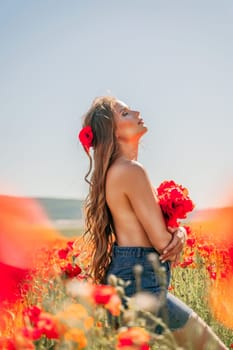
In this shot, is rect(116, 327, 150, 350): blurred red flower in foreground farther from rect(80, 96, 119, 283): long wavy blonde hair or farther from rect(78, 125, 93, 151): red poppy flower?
rect(78, 125, 93, 151): red poppy flower

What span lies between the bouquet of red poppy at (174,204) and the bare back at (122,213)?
0.17 m

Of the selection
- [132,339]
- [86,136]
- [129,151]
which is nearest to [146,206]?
[129,151]

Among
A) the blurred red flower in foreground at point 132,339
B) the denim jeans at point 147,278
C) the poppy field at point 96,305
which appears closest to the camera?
the blurred red flower in foreground at point 132,339

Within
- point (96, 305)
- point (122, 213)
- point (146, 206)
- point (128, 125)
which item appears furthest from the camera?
point (128, 125)

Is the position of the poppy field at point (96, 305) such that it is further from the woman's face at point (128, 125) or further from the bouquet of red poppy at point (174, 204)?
the woman's face at point (128, 125)

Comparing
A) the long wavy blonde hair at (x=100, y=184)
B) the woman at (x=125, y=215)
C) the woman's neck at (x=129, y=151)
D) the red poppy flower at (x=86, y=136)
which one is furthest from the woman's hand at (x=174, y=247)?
the red poppy flower at (x=86, y=136)

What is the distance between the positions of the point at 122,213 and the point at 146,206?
16cm

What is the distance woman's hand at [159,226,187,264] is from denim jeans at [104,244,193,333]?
42 millimetres

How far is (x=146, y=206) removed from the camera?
337 centimetres

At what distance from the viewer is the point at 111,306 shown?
210cm

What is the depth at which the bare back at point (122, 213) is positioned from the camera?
3426mm

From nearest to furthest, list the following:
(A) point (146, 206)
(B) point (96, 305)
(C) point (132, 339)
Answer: (C) point (132, 339), (B) point (96, 305), (A) point (146, 206)

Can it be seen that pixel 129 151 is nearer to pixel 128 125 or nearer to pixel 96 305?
pixel 128 125

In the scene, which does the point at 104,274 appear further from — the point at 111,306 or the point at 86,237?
the point at 111,306
